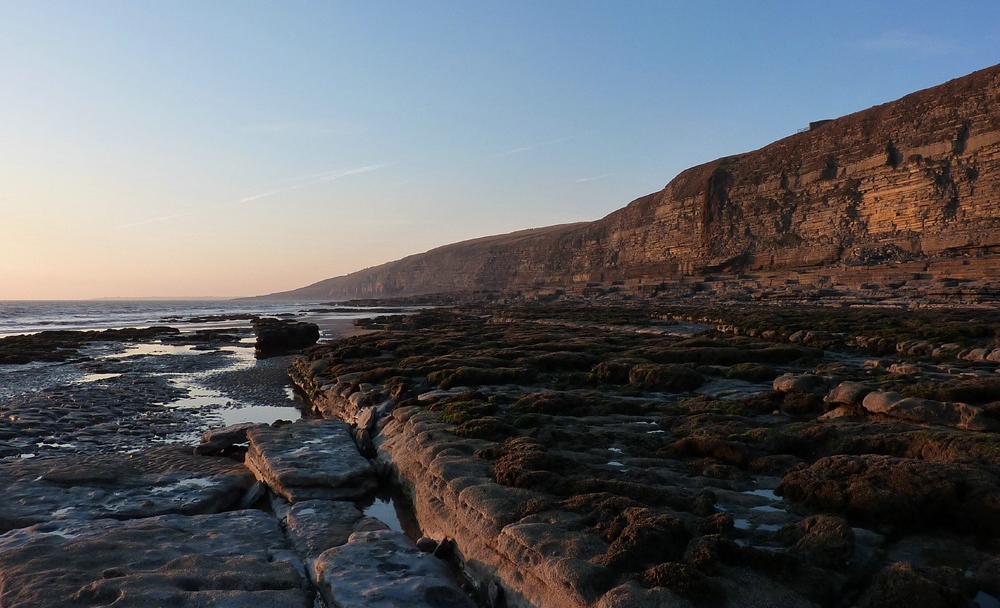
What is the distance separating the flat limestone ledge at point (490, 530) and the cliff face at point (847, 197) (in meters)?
59.1

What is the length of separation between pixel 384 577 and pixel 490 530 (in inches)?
53.3

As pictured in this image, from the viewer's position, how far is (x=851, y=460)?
24.5ft

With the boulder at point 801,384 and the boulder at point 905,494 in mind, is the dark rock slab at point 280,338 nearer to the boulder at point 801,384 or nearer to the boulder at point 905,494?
the boulder at point 801,384

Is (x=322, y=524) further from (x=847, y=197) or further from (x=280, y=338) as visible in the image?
(x=847, y=197)

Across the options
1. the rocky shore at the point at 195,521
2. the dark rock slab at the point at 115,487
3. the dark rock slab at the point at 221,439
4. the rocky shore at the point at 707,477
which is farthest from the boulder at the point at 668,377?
the dark rock slab at the point at 115,487

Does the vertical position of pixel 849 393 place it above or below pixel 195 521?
below

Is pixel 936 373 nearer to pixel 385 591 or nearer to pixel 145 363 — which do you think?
pixel 385 591

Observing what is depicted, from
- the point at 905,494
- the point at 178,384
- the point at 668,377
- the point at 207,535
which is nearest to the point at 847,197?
the point at 668,377

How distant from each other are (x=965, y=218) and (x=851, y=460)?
65428 mm

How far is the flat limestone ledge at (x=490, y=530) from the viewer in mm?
5469

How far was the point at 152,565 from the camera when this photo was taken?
6.41 m

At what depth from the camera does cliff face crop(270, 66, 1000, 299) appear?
56.8 meters

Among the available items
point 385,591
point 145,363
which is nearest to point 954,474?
point 385,591

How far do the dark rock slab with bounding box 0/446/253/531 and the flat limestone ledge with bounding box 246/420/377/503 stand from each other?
56 centimetres
